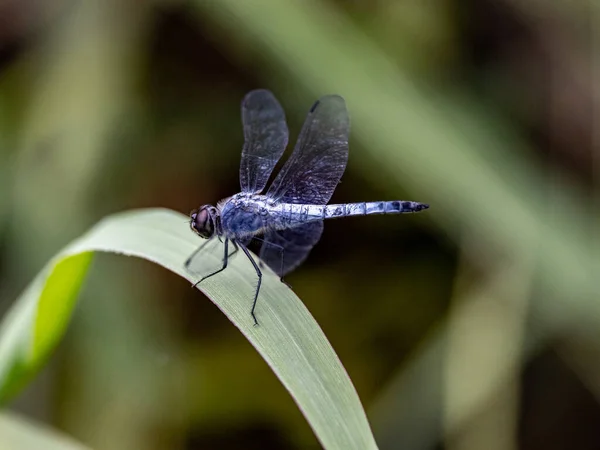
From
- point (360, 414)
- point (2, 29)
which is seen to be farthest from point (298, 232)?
point (2, 29)

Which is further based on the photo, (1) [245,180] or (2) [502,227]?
(2) [502,227]

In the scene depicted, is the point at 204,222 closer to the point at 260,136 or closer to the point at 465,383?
the point at 260,136

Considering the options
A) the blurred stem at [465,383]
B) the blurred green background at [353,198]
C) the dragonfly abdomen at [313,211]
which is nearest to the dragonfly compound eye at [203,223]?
the dragonfly abdomen at [313,211]

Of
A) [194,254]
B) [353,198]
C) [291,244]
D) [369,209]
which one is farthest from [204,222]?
[353,198]

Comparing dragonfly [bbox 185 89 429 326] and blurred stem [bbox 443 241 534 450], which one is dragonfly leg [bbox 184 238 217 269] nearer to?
dragonfly [bbox 185 89 429 326]

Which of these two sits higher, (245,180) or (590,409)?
(245,180)

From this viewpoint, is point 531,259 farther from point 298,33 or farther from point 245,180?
point 298,33
